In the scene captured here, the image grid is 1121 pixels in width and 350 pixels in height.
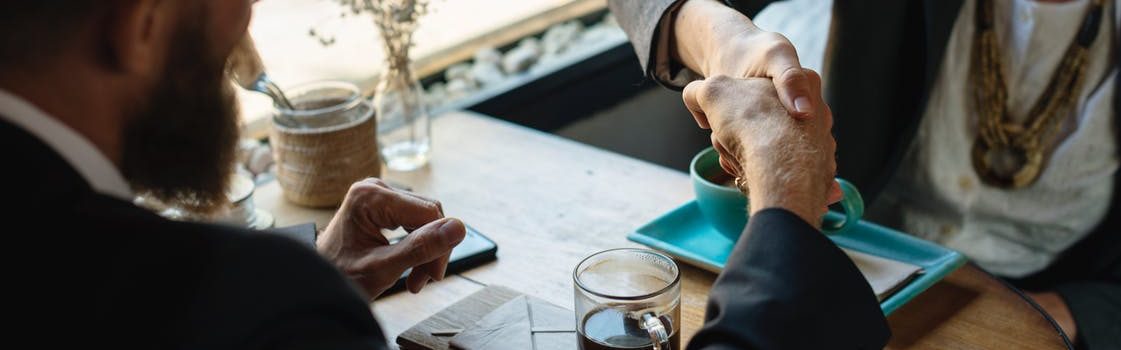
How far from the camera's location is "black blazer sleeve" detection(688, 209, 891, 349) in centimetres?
77

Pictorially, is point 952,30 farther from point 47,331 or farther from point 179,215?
point 47,331

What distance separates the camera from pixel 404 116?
1598 mm

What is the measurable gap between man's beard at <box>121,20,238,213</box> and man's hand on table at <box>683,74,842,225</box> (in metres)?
0.44

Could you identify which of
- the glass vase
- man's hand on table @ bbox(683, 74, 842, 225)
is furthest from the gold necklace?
the glass vase

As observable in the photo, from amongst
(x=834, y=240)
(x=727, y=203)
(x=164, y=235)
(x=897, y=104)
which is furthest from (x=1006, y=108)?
(x=164, y=235)

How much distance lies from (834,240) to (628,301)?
0.42 metres

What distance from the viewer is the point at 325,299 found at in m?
0.64

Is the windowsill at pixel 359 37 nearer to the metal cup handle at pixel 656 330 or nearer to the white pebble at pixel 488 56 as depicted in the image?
the white pebble at pixel 488 56

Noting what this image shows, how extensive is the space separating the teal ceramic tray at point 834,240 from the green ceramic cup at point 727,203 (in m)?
0.03

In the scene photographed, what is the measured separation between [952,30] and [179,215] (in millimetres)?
1227

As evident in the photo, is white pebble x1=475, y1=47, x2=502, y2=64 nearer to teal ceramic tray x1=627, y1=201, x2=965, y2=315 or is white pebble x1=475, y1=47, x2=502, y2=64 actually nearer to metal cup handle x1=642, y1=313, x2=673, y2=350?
teal ceramic tray x1=627, y1=201, x2=965, y2=315

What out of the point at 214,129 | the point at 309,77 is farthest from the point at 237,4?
the point at 309,77

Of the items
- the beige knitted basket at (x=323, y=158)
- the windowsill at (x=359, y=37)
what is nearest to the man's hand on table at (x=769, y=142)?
the beige knitted basket at (x=323, y=158)

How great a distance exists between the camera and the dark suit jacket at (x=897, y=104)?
5.51 feet
